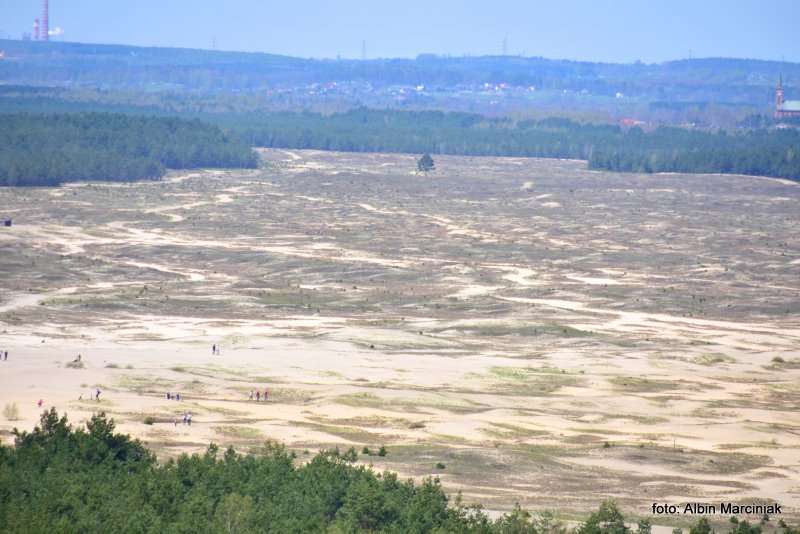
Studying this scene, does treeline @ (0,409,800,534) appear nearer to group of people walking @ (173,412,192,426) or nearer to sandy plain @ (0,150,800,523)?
sandy plain @ (0,150,800,523)

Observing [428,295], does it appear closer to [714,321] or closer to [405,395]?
[714,321]

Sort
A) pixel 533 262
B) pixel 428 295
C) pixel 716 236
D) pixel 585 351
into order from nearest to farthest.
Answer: pixel 585 351 → pixel 428 295 → pixel 533 262 → pixel 716 236

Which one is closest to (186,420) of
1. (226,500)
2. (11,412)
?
(11,412)

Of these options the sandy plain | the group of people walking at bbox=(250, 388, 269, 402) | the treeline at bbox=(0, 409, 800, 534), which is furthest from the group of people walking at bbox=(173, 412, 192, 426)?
the treeline at bbox=(0, 409, 800, 534)

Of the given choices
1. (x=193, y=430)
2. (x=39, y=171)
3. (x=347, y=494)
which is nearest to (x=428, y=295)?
(x=193, y=430)

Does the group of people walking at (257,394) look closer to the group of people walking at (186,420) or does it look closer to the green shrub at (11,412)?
the group of people walking at (186,420)

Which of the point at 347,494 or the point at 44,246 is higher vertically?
the point at 347,494
